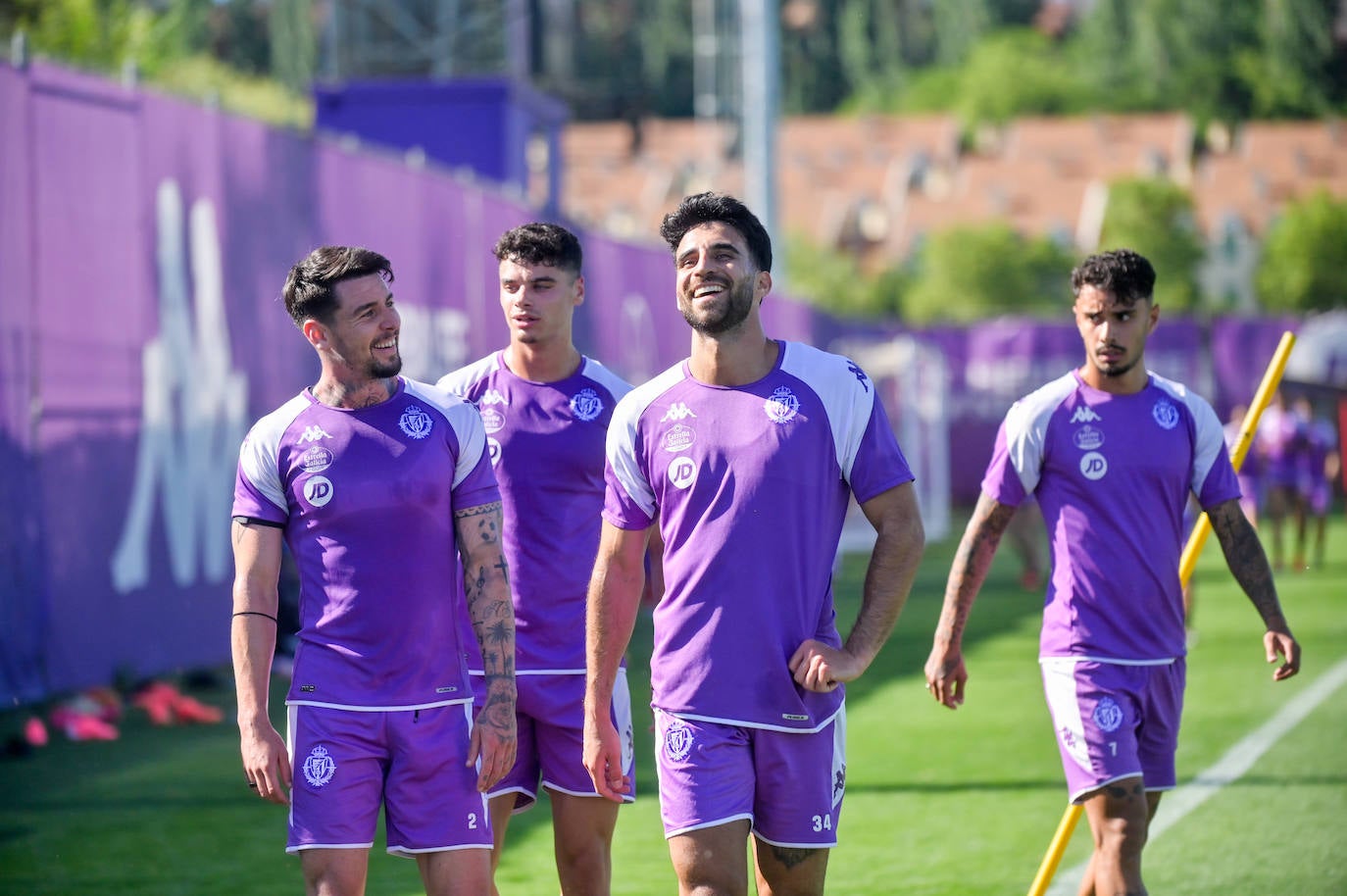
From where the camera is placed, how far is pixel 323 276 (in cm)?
523

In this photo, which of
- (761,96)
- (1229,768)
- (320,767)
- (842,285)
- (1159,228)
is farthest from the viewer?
(842,285)

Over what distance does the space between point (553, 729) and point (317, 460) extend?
1.54 meters

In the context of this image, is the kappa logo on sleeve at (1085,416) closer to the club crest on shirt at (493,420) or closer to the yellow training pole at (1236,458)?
the yellow training pole at (1236,458)

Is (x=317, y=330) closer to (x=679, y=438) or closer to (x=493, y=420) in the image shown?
(x=679, y=438)

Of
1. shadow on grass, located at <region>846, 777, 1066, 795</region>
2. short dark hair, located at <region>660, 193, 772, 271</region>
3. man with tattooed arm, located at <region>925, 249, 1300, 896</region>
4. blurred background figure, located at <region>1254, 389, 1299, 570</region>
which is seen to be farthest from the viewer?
blurred background figure, located at <region>1254, 389, 1299, 570</region>

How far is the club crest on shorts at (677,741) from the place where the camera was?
16.6 feet

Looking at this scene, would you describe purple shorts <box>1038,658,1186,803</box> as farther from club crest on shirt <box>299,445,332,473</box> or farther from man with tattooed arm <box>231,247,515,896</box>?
club crest on shirt <box>299,445,332,473</box>

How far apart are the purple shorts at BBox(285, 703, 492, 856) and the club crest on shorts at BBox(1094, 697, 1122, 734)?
2.15 metres

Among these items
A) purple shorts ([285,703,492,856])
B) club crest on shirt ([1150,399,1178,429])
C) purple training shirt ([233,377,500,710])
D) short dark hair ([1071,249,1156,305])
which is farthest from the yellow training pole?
purple training shirt ([233,377,500,710])

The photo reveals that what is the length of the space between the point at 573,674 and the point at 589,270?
14.2 meters

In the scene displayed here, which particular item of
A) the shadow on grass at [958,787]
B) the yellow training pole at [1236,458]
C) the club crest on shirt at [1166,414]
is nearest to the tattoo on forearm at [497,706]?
the yellow training pole at [1236,458]

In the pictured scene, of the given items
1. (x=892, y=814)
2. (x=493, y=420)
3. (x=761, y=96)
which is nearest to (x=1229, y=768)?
(x=892, y=814)

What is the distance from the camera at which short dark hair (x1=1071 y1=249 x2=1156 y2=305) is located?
654cm

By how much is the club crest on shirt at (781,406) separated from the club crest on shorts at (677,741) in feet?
2.70
